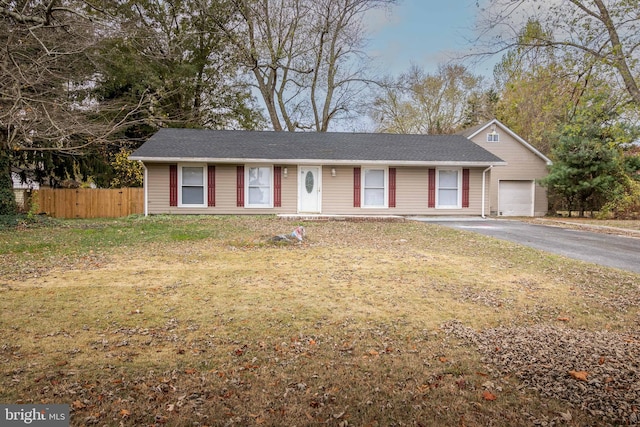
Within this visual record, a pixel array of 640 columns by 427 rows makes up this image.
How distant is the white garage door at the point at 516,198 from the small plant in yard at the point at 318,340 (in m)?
13.5

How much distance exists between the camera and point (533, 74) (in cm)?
745

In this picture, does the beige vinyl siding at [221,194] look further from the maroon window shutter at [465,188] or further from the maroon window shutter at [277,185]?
the maroon window shutter at [465,188]

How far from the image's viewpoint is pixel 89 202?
54.5ft

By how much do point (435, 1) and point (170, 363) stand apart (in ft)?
43.1

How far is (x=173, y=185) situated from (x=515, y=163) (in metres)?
16.4

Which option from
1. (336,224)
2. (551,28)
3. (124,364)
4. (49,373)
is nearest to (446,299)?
(124,364)

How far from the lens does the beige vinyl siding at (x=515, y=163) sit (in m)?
19.5

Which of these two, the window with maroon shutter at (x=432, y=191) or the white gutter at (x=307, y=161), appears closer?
the white gutter at (x=307, y=161)

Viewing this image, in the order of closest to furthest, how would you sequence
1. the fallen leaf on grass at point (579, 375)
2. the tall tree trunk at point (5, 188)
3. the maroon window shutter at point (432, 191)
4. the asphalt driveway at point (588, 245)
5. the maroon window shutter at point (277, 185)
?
1. the fallen leaf on grass at point (579, 375)
2. the asphalt driveway at point (588, 245)
3. the tall tree trunk at point (5, 188)
4. the maroon window shutter at point (277, 185)
5. the maroon window shutter at point (432, 191)

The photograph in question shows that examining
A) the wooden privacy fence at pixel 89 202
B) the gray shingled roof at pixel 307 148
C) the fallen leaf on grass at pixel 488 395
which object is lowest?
the fallen leaf on grass at pixel 488 395

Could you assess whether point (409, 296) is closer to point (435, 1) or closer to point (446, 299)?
point (446, 299)

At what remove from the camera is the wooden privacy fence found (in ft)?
53.7

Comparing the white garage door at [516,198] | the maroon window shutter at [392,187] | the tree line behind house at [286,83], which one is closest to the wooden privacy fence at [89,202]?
the tree line behind house at [286,83]

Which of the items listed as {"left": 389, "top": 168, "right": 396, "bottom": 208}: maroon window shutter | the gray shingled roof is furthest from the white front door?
{"left": 389, "top": 168, "right": 396, "bottom": 208}: maroon window shutter
